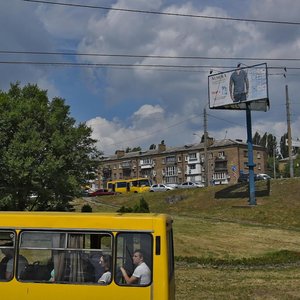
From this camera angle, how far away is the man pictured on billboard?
43.2 metres

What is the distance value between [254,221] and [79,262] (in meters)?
31.6

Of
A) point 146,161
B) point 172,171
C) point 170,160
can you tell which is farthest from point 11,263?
point 146,161

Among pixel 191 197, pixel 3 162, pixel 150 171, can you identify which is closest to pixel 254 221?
pixel 191 197

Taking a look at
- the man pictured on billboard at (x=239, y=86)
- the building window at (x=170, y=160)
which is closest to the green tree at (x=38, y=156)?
the man pictured on billboard at (x=239, y=86)

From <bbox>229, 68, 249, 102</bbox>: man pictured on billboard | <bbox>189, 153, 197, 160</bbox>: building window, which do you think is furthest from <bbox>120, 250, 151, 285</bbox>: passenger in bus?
<bbox>189, 153, 197, 160</bbox>: building window

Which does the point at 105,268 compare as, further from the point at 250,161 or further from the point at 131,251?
the point at 250,161

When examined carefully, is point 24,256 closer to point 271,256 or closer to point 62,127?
point 271,256

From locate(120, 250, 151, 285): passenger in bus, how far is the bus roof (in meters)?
0.48

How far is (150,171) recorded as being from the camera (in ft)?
464

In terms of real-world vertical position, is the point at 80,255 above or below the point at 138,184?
below

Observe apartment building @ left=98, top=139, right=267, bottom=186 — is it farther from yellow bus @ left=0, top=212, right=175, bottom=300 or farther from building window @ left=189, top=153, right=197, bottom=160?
yellow bus @ left=0, top=212, right=175, bottom=300

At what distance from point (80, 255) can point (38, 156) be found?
22.5 meters

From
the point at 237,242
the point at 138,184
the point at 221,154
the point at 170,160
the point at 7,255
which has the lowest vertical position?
the point at 237,242

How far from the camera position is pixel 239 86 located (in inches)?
1710
